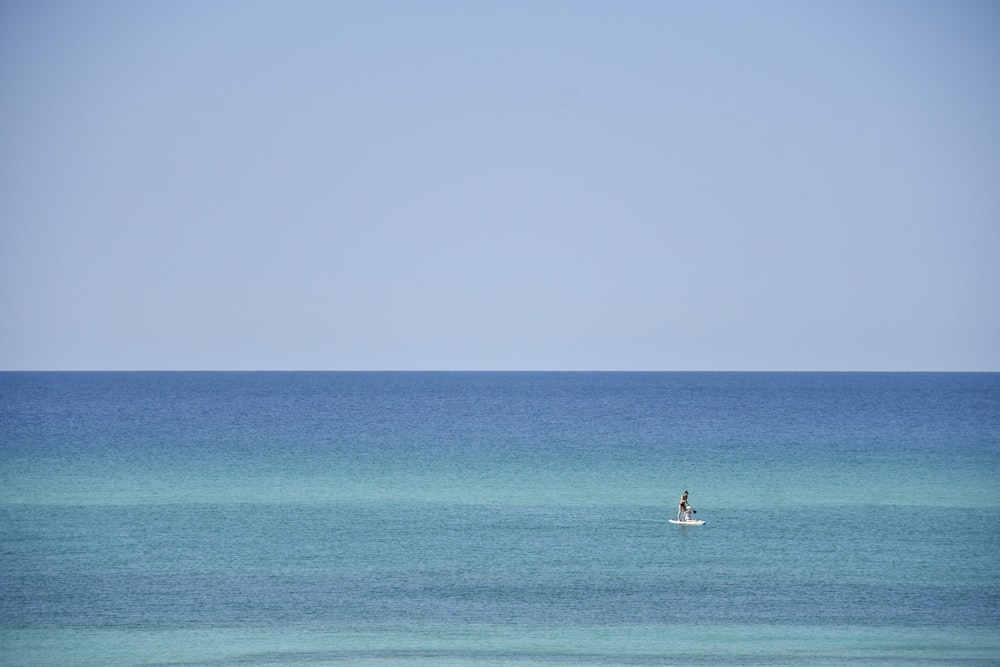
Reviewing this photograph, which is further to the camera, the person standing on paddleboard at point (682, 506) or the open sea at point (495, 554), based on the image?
the person standing on paddleboard at point (682, 506)

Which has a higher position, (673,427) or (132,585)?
(673,427)

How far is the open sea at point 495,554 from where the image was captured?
80.3ft

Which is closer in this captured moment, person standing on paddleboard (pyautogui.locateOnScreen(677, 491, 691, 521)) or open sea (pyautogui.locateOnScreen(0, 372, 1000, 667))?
open sea (pyautogui.locateOnScreen(0, 372, 1000, 667))

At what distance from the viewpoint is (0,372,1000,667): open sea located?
24.5 m

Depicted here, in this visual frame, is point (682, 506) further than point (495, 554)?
Yes

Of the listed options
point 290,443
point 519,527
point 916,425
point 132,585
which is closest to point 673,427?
point 916,425

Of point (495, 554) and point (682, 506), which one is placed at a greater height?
point (682, 506)

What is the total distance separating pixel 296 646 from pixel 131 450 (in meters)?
42.7

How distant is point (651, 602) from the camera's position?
91.3 feet

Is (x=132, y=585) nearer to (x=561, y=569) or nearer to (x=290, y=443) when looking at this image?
(x=561, y=569)

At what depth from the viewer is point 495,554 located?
33438mm

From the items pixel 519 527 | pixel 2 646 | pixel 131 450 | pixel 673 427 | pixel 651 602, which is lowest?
pixel 2 646

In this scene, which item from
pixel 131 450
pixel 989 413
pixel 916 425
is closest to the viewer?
pixel 131 450

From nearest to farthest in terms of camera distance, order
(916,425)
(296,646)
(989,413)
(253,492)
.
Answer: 1. (296,646)
2. (253,492)
3. (916,425)
4. (989,413)
